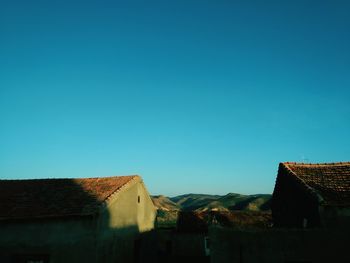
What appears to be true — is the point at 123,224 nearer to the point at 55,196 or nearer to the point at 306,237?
the point at 55,196

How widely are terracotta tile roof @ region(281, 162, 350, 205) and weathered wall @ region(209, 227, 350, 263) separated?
5.21ft

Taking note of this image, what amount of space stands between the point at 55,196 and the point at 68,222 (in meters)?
3.01

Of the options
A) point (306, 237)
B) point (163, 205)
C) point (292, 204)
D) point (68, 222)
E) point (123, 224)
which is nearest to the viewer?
point (306, 237)

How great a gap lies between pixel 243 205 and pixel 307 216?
150ft

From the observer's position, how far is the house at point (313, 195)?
13.6 meters

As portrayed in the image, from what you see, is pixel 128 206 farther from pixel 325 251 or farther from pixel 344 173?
pixel 344 173

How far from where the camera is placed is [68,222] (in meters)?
14.5

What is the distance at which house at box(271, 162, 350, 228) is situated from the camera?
1359cm

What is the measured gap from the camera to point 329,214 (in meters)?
13.6

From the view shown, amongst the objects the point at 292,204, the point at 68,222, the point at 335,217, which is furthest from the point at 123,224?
the point at 335,217

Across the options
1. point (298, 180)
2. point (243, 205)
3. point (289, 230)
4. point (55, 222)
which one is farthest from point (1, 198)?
point (243, 205)

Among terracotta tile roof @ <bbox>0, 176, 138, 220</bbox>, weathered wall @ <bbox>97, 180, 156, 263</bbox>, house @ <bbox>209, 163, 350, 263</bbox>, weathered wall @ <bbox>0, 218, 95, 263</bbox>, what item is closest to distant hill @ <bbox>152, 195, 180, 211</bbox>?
weathered wall @ <bbox>97, 180, 156, 263</bbox>

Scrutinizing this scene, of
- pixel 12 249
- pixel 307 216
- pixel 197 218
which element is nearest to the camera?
pixel 12 249

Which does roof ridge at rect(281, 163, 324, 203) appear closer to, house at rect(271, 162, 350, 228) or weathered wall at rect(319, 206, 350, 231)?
house at rect(271, 162, 350, 228)
